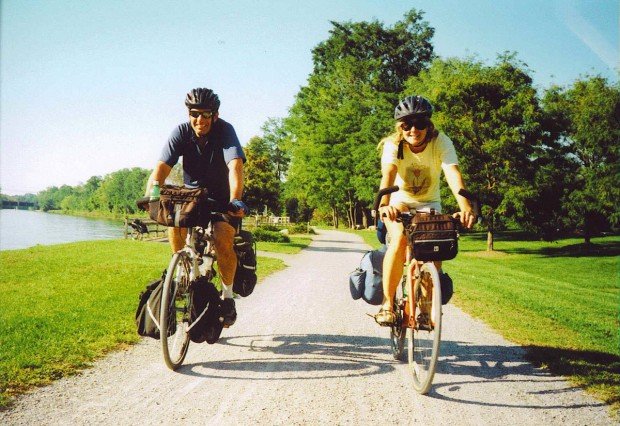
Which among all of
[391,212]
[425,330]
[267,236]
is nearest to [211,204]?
[391,212]

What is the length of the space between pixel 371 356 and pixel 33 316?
15.2 ft

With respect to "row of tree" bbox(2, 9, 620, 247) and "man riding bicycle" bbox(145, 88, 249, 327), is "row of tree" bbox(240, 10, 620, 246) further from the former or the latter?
"man riding bicycle" bbox(145, 88, 249, 327)

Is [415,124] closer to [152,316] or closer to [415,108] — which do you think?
[415,108]

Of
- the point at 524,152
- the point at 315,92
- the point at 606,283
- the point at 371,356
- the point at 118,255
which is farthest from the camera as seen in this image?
the point at 315,92

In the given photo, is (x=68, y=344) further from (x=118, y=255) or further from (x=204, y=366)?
(x=118, y=255)

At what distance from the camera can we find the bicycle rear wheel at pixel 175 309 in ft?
10.9

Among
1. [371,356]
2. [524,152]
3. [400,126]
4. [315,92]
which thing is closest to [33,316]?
[371,356]

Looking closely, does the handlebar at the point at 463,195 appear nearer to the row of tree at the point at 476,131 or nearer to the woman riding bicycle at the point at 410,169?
the woman riding bicycle at the point at 410,169

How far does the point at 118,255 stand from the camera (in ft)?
45.4

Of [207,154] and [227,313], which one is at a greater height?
[207,154]

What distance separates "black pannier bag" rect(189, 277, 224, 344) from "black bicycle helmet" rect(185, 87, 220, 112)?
1615mm

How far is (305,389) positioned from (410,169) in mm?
2133

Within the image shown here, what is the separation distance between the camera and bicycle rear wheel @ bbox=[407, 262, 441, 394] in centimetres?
302

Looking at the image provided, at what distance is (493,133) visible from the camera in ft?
73.2
